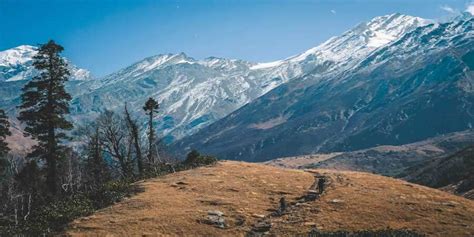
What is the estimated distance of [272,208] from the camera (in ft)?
121

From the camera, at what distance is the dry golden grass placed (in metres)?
31.0

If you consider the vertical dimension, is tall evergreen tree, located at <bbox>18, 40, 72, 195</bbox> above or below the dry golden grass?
above

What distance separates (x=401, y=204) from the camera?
3606 centimetres

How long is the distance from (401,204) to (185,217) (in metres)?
16.0

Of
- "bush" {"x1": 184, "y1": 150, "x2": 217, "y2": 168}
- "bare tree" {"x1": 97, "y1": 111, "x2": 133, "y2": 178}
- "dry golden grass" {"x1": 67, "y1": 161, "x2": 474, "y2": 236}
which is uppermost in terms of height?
"bare tree" {"x1": 97, "y1": 111, "x2": 133, "y2": 178}

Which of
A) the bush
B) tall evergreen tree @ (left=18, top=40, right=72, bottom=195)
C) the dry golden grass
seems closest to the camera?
the dry golden grass

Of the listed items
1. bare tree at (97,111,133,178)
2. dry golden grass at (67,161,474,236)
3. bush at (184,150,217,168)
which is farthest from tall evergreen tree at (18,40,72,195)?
dry golden grass at (67,161,474,236)

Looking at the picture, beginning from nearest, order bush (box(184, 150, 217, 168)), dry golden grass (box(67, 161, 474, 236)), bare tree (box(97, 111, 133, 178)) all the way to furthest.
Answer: dry golden grass (box(67, 161, 474, 236)) < bush (box(184, 150, 217, 168)) < bare tree (box(97, 111, 133, 178))

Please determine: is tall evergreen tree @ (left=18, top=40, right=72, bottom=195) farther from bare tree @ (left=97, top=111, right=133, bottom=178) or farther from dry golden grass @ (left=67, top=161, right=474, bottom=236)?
dry golden grass @ (left=67, top=161, right=474, bottom=236)

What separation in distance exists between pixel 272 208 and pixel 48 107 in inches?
1204

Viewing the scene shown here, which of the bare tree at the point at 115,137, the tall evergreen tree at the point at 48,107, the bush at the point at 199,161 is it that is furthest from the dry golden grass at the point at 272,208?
the bare tree at the point at 115,137

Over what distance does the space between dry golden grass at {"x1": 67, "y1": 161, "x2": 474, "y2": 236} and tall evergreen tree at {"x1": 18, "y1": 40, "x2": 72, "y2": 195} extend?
15600mm

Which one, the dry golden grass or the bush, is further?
the bush

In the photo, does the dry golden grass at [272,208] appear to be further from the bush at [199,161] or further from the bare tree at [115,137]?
the bare tree at [115,137]
